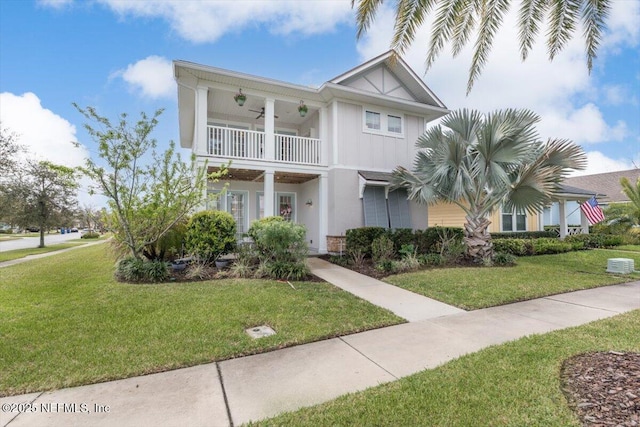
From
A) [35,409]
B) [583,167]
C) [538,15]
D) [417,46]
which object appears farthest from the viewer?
[583,167]

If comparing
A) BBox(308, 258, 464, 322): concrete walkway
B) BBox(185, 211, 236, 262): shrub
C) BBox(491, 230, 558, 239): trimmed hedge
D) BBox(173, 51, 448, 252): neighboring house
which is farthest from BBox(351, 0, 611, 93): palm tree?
BBox(491, 230, 558, 239): trimmed hedge

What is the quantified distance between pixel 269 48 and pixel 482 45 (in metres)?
8.49

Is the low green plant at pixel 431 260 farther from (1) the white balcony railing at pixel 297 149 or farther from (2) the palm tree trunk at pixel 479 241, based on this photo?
(1) the white balcony railing at pixel 297 149

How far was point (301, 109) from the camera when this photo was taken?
12.1m

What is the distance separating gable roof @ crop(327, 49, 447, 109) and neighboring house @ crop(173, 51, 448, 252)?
43mm

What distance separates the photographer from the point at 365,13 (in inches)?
195

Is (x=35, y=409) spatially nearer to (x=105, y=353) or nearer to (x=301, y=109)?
(x=105, y=353)

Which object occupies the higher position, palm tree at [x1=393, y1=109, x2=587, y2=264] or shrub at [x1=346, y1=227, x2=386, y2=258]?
palm tree at [x1=393, y1=109, x2=587, y2=264]

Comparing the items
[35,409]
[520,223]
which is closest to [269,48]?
[35,409]

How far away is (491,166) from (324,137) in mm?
6341

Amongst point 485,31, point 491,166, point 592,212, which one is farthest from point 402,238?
point 592,212

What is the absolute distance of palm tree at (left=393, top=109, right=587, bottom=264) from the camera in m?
9.35

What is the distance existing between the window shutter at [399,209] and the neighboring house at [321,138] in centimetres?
4

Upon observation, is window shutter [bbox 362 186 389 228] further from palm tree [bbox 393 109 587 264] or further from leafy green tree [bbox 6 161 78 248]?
leafy green tree [bbox 6 161 78 248]
